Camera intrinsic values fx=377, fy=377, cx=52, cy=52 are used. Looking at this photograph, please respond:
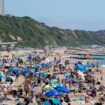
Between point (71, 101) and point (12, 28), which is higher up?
point (12, 28)

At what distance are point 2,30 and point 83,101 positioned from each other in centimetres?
8749

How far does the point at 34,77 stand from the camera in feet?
102

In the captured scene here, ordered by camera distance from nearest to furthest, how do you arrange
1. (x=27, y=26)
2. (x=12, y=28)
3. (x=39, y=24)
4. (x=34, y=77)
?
(x=34, y=77)
(x=12, y=28)
(x=27, y=26)
(x=39, y=24)

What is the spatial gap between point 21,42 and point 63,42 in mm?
42437

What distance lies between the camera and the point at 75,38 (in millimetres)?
173625

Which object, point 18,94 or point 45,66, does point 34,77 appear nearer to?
point 18,94

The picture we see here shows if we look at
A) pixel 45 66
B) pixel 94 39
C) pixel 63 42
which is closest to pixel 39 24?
pixel 63 42

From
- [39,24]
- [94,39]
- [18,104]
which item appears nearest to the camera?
[18,104]

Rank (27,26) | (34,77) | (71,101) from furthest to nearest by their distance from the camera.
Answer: (27,26)
(34,77)
(71,101)

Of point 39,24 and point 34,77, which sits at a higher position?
point 39,24

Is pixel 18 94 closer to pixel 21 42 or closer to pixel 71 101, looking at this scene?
pixel 71 101

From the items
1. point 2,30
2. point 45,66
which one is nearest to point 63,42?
point 2,30

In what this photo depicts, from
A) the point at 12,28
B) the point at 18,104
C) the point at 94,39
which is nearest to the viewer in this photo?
the point at 18,104

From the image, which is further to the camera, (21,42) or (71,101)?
(21,42)
